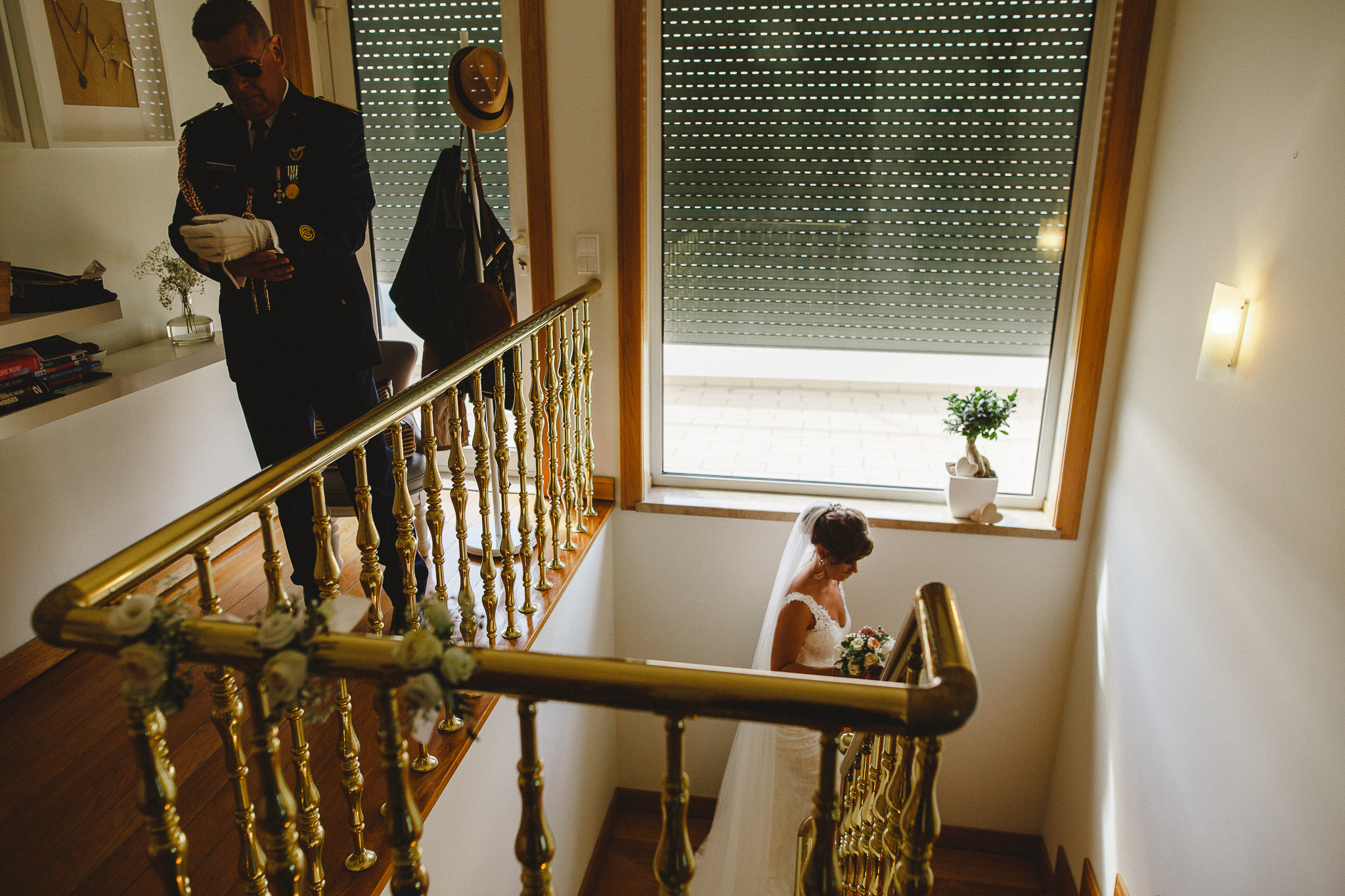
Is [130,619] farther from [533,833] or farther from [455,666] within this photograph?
[533,833]

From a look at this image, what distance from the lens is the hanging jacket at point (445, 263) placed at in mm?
2656

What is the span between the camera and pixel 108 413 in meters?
2.88

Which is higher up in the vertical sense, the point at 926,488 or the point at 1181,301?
the point at 1181,301

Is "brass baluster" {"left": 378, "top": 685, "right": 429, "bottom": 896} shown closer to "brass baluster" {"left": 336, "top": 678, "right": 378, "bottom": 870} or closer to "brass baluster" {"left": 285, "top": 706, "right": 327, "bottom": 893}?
"brass baluster" {"left": 285, "top": 706, "right": 327, "bottom": 893}

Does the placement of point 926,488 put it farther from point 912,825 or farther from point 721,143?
point 912,825

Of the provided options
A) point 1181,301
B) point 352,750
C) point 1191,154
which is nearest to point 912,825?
point 352,750

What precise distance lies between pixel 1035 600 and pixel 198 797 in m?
3.19

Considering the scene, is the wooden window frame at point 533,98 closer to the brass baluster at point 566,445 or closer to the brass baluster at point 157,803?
the brass baluster at point 566,445

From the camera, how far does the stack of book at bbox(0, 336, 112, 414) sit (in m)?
2.17

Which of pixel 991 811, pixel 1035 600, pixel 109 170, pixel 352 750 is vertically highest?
pixel 109 170

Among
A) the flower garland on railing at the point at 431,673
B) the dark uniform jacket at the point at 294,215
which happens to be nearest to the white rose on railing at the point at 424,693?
the flower garland on railing at the point at 431,673

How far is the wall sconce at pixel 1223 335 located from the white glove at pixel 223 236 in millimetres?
2634

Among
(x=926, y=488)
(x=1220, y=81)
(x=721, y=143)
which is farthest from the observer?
(x=926, y=488)

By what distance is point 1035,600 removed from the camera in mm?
3758
